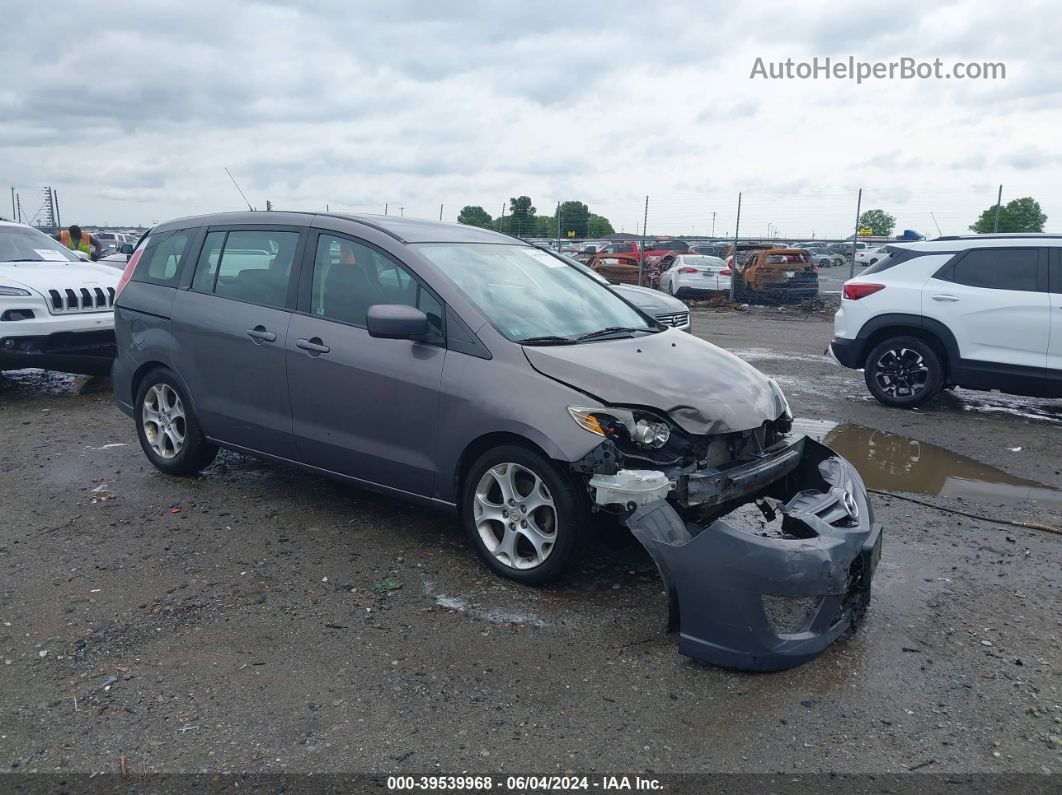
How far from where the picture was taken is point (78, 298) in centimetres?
850

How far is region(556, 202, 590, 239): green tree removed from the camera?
25981 millimetres

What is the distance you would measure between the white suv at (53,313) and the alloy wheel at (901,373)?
7343 millimetres

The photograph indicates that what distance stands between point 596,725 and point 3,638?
2.55 meters

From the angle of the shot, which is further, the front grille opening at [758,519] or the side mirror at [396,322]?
the front grille opening at [758,519]

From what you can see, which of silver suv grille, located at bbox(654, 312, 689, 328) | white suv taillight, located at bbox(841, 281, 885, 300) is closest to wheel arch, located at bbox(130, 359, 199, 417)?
silver suv grille, located at bbox(654, 312, 689, 328)

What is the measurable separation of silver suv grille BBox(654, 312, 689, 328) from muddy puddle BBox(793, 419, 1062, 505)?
279cm

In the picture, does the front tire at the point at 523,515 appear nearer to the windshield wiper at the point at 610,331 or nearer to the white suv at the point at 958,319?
the windshield wiper at the point at 610,331

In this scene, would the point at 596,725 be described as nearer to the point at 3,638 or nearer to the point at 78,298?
the point at 3,638

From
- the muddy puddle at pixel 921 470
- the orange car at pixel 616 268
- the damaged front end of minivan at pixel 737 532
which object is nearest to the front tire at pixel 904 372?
the muddy puddle at pixel 921 470

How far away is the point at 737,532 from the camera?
3258 millimetres

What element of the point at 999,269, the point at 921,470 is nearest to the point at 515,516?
the point at 921,470

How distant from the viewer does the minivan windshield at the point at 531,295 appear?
175 inches

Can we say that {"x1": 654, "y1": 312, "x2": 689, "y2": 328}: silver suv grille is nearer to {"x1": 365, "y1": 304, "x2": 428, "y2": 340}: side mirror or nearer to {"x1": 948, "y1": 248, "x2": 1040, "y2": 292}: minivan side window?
{"x1": 948, "y1": 248, "x2": 1040, "y2": 292}: minivan side window

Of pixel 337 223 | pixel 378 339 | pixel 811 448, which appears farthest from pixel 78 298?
pixel 811 448
